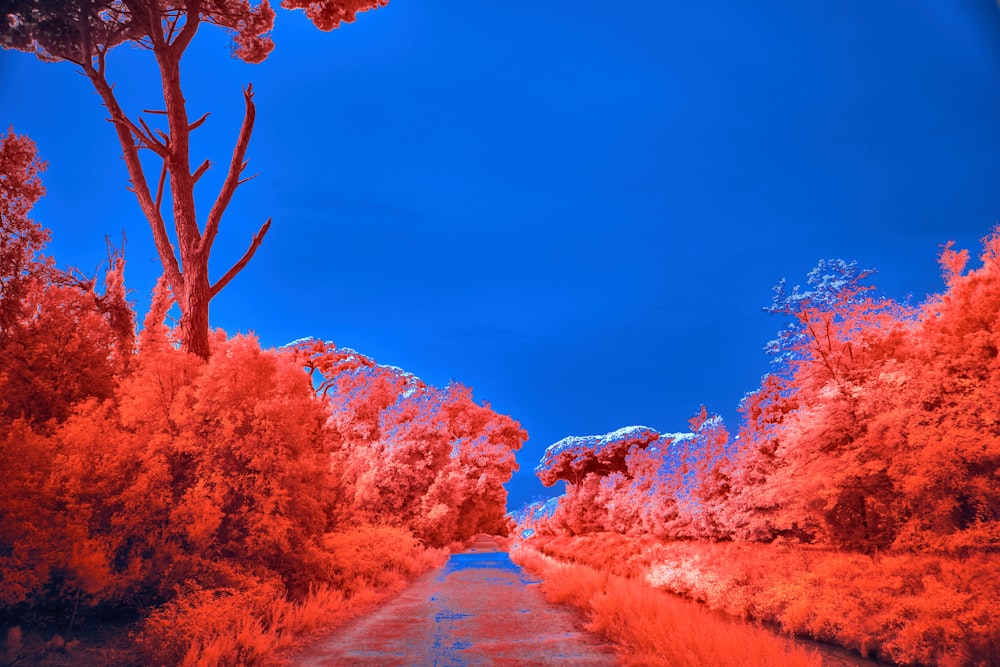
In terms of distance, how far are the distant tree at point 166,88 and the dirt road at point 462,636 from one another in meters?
6.04

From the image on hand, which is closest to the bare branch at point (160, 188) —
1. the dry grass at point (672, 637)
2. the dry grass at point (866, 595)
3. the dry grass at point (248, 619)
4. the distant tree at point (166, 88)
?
the distant tree at point (166, 88)

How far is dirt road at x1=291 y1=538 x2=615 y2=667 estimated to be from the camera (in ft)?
25.4

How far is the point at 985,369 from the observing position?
12203 millimetres

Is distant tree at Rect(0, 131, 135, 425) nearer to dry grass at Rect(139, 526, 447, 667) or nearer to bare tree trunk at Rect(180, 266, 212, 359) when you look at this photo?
bare tree trunk at Rect(180, 266, 212, 359)

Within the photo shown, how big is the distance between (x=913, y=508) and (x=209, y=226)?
648 inches

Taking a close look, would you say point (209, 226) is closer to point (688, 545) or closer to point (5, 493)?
point (5, 493)

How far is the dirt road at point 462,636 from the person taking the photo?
7.75m

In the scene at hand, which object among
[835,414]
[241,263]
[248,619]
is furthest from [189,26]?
[835,414]

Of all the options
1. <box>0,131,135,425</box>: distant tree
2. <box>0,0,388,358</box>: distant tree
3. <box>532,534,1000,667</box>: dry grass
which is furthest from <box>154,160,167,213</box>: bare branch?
<box>532,534,1000,667</box>: dry grass

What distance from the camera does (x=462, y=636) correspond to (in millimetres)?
9562

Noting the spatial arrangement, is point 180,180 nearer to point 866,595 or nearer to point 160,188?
point 160,188

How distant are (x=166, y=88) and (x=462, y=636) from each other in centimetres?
1245

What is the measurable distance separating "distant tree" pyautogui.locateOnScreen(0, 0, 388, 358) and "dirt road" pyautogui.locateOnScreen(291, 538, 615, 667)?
19.8ft

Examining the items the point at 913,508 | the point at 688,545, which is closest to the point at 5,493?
the point at 913,508
